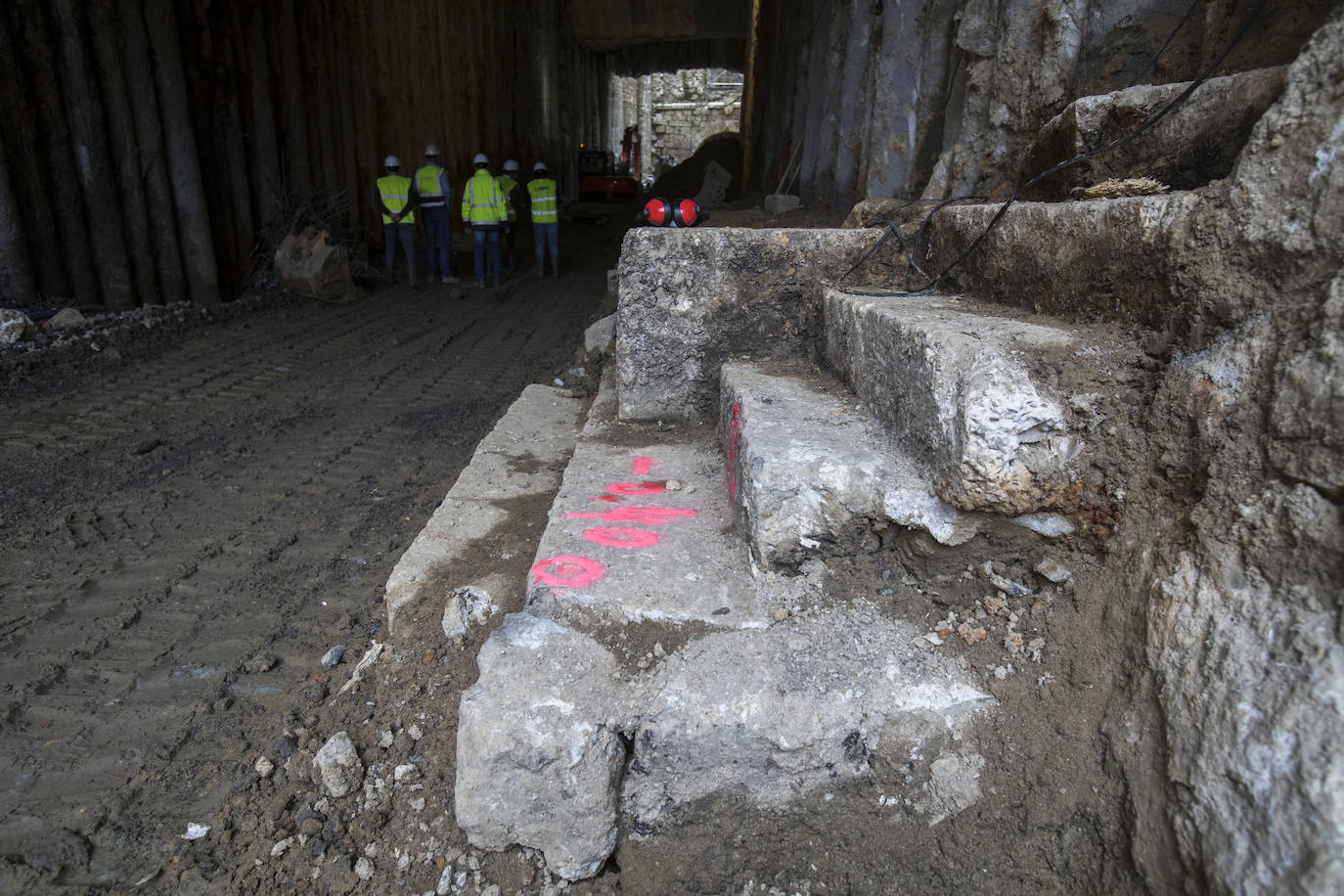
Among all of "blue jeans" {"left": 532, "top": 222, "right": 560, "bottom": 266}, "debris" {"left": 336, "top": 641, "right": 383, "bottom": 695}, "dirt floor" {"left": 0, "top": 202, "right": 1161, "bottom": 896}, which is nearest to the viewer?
"dirt floor" {"left": 0, "top": 202, "right": 1161, "bottom": 896}

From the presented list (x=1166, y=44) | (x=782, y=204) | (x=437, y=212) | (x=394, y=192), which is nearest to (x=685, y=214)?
(x=1166, y=44)

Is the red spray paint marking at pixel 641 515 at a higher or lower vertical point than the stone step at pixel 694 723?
higher

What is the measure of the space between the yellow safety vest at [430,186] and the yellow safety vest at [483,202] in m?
0.36

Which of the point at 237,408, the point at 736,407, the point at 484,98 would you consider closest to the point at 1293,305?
Answer: the point at 736,407

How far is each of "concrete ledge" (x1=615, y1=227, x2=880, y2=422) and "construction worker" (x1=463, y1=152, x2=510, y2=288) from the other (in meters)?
7.84

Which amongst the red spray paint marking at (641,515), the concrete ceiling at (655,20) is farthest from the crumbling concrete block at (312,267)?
the concrete ceiling at (655,20)

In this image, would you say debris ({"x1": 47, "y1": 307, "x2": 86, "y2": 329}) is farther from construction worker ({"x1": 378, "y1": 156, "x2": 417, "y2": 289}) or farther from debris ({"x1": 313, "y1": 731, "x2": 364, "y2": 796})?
debris ({"x1": 313, "y1": 731, "x2": 364, "y2": 796})

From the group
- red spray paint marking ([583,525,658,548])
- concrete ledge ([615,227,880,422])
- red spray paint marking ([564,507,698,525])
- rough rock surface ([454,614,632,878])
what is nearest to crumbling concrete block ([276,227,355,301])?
concrete ledge ([615,227,880,422])

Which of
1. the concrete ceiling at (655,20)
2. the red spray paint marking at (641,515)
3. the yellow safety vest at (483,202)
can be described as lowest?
the red spray paint marking at (641,515)

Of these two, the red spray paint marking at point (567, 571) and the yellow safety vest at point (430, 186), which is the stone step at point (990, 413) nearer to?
the red spray paint marking at point (567, 571)

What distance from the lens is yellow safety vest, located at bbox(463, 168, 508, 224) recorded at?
34.5ft

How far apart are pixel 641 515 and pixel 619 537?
0.18 m

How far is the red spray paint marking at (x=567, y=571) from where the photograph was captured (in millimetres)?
1981

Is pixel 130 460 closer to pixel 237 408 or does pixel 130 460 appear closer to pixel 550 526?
pixel 237 408
